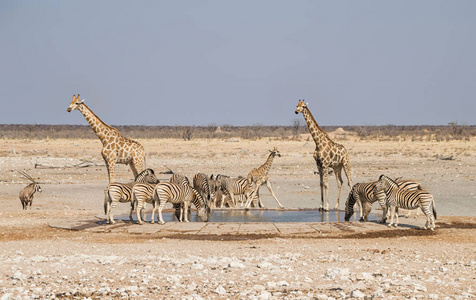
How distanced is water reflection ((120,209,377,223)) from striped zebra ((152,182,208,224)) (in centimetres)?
42

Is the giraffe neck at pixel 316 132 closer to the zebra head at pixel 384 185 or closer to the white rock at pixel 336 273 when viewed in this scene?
the zebra head at pixel 384 185

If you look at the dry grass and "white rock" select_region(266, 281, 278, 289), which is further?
the dry grass

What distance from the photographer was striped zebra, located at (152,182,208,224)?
13070 mm

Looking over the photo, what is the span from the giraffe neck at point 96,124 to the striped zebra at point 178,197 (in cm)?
409

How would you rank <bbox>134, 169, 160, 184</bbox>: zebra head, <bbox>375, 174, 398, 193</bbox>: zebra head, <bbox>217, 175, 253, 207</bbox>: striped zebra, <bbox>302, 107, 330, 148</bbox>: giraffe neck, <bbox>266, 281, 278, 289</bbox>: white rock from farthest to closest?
1. <bbox>302, 107, 330, 148</bbox>: giraffe neck
2. <bbox>217, 175, 253, 207</bbox>: striped zebra
3. <bbox>134, 169, 160, 184</bbox>: zebra head
4. <bbox>375, 174, 398, 193</bbox>: zebra head
5. <bbox>266, 281, 278, 289</bbox>: white rock

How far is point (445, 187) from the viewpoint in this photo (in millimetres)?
22703

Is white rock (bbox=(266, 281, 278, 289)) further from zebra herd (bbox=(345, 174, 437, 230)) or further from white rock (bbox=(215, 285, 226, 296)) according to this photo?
zebra herd (bbox=(345, 174, 437, 230))

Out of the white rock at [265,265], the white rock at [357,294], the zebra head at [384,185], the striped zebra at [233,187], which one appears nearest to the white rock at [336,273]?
the white rock at [265,265]

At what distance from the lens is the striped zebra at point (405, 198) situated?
12.3 metres

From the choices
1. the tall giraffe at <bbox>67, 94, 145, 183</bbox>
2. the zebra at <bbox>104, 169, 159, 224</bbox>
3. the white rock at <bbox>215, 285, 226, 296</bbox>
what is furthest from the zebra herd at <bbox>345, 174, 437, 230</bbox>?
the tall giraffe at <bbox>67, 94, 145, 183</bbox>

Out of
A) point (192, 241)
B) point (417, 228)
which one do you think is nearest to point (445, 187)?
point (417, 228)

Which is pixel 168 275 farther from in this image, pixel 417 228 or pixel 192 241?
pixel 417 228

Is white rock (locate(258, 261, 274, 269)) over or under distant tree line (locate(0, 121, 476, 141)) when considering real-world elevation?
under

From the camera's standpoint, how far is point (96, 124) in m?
17.9
